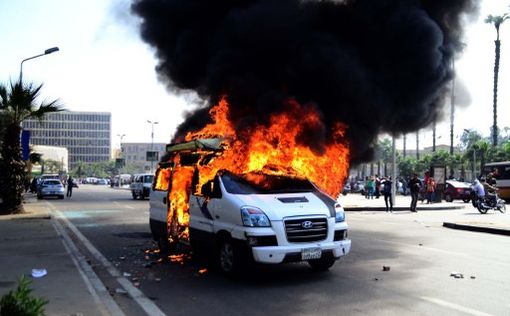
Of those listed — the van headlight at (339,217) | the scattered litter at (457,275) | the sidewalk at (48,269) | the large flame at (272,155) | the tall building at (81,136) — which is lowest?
the sidewalk at (48,269)

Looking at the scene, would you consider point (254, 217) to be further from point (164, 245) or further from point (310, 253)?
point (164, 245)

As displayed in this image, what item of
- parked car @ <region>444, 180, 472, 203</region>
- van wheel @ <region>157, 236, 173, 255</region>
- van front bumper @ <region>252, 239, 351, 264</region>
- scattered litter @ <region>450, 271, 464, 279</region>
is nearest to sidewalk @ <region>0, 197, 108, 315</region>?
van wheel @ <region>157, 236, 173, 255</region>

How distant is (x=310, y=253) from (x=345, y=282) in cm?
71

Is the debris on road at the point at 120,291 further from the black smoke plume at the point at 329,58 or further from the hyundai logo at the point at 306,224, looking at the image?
the black smoke plume at the point at 329,58

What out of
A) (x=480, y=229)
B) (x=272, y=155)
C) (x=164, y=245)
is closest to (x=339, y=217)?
(x=272, y=155)

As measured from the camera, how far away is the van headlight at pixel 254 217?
7.13 metres

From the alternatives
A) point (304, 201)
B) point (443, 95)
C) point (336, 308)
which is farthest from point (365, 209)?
point (336, 308)

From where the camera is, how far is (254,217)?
23.5 feet

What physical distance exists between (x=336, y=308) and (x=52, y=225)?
1301 cm

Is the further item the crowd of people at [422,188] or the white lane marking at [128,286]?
the crowd of people at [422,188]

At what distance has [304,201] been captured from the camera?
765cm

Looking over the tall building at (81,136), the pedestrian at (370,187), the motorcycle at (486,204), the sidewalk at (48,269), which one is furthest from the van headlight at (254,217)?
the tall building at (81,136)

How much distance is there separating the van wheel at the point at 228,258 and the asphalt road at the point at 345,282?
0.16 m

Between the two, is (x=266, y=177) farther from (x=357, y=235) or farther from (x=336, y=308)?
(x=357, y=235)
